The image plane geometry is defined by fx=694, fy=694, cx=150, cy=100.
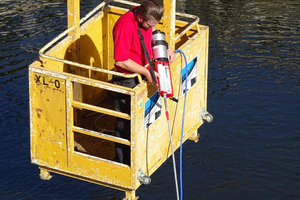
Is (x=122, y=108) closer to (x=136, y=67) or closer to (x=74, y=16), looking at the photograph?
(x=136, y=67)

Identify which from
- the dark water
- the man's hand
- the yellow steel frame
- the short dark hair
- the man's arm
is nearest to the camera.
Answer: the short dark hair

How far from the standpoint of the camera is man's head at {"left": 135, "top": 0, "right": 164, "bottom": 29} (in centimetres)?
920

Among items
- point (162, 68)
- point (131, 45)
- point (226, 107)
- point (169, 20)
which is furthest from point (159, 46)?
point (226, 107)

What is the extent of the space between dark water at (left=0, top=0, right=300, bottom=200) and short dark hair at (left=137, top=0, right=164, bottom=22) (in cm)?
528

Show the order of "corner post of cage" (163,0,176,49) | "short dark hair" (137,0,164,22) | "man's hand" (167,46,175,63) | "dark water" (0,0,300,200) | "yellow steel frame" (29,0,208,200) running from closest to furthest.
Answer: "short dark hair" (137,0,164,22)
"yellow steel frame" (29,0,208,200)
"corner post of cage" (163,0,176,49)
"man's hand" (167,46,175,63)
"dark water" (0,0,300,200)

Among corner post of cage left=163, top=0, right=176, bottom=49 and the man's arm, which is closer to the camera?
the man's arm

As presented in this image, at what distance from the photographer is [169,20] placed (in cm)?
983

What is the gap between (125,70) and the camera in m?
9.61

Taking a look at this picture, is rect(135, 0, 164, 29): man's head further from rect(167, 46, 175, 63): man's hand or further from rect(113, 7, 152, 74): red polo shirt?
rect(167, 46, 175, 63): man's hand

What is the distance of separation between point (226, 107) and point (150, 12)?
307 inches

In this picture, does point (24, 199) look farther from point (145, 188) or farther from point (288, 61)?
point (288, 61)

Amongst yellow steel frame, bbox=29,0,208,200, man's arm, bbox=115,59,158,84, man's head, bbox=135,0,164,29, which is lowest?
yellow steel frame, bbox=29,0,208,200

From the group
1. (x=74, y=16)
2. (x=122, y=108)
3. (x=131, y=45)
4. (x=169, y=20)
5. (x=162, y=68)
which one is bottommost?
(x=122, y=108)

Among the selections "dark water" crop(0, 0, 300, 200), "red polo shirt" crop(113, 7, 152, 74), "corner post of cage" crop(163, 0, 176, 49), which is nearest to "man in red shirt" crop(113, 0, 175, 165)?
"red polo shirt" crop(113, 7, 152, 74)
